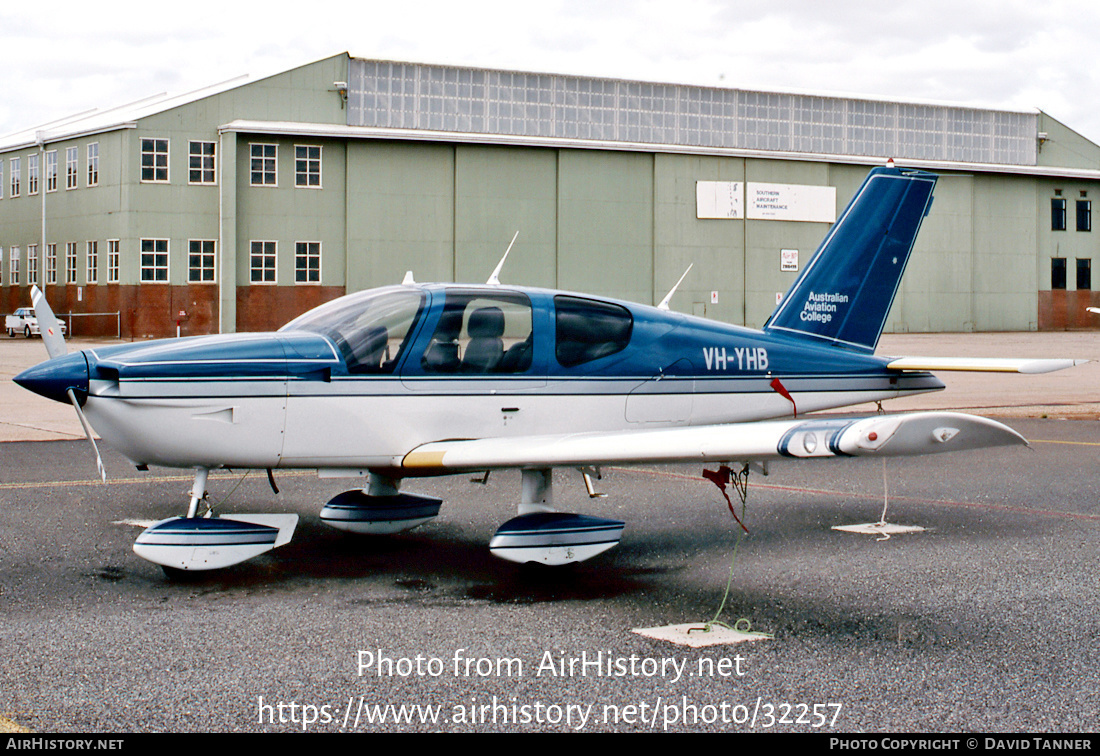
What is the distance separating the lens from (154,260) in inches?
1658

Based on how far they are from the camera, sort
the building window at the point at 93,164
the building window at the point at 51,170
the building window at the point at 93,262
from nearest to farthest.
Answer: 1. the building window at the point at 93,164
2. the building window at the point at 93,262
3. the building window at the point at 51,170

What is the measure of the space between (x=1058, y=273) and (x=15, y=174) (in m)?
50.5

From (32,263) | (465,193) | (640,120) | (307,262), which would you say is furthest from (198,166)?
(640,120)

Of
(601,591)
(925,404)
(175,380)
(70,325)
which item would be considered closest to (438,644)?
(601,591)

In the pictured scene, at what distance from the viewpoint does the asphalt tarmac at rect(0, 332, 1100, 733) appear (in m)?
4.19

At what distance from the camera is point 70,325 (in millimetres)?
45250

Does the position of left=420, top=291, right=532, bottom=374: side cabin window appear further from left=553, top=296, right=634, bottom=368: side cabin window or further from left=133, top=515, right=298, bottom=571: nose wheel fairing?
left=133, top=515, right=298, bottom=571: nose wheel fairing

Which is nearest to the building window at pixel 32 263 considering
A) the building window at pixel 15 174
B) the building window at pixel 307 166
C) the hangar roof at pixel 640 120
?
the building window at pixel 15 174

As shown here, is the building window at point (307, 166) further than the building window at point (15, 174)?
No

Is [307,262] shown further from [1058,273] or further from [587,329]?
[1058,273]

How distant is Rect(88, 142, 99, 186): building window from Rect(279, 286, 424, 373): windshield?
40656mm

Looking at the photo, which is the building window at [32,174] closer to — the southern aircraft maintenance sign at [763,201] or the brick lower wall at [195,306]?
the brick lower wall at [195,306]

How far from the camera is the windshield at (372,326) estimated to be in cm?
658
